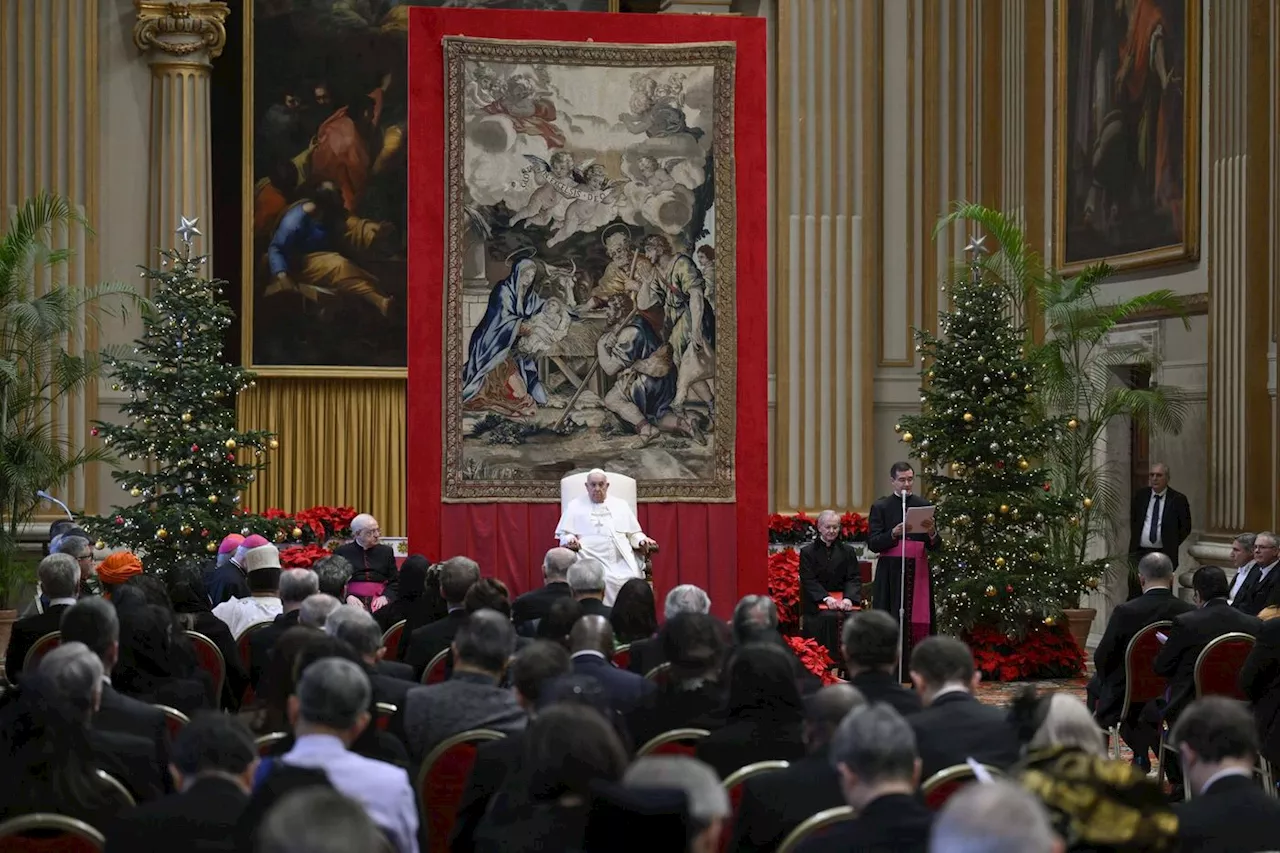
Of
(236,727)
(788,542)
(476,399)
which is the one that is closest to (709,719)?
(236,727)

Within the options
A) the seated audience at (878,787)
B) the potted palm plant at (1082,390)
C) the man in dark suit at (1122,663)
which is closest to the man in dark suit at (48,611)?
the seated audience at (878,787)

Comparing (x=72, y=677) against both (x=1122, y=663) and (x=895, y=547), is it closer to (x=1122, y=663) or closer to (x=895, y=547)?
(x=1122, y=663)

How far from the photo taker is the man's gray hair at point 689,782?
10.7ft

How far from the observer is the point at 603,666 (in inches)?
232

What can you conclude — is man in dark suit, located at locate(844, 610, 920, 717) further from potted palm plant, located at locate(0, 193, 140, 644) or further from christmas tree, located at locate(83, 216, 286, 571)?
potted palm plant, located at locate(0, 193, 140, 644)

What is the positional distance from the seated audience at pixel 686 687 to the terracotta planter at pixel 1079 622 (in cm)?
828

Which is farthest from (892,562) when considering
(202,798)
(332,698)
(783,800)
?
(202,798)

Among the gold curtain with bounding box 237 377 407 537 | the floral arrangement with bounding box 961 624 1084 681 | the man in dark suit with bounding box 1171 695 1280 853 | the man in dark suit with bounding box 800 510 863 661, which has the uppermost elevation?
the gold curtain with bounding box 237 377 407 537

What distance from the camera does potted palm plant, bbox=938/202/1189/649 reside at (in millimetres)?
13500

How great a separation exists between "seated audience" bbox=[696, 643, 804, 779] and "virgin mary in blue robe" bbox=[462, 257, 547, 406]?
789 cm

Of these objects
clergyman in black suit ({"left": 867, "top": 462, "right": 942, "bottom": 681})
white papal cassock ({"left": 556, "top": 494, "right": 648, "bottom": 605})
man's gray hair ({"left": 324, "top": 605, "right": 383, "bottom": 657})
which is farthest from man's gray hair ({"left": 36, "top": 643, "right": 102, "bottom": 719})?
clergyman in black suit ({"left": 867, "top": 462, "right": 942, "bottom": 681})

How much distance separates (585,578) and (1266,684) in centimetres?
277

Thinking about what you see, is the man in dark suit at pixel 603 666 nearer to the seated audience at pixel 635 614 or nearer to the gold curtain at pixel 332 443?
the seated audience at pixel 635 614

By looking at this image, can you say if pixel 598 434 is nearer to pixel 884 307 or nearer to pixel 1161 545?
pixel 1161 545
